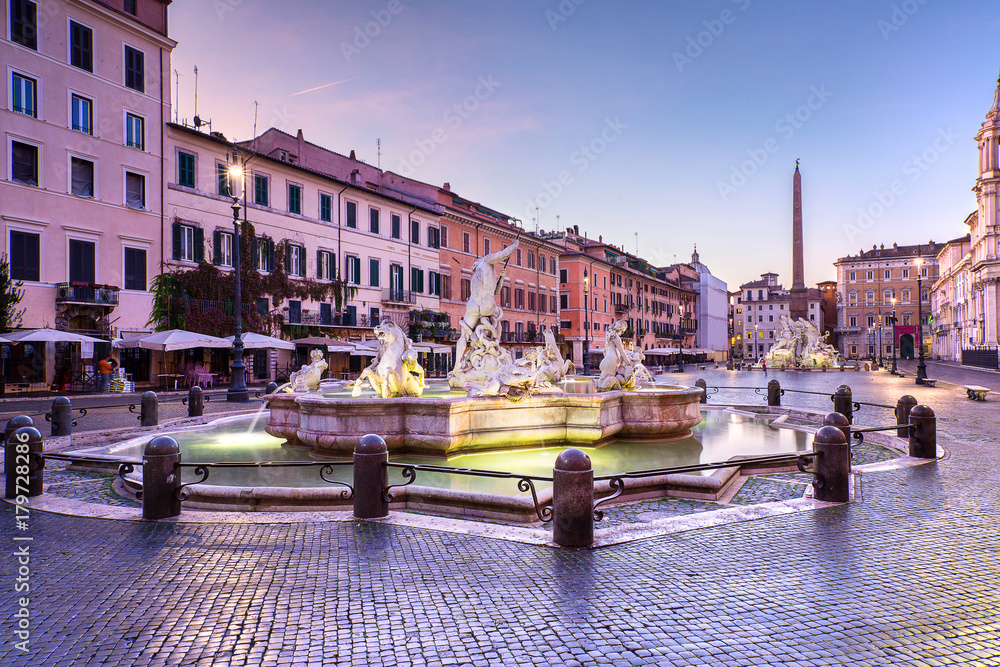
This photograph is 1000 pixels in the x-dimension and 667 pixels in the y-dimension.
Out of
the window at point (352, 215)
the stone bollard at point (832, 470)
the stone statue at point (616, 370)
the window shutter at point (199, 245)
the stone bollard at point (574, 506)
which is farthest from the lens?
the window at point (352, 215)

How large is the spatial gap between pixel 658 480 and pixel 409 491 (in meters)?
2.85

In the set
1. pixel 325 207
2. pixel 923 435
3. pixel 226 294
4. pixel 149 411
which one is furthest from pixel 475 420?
pixel 325 207

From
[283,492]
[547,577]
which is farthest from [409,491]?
[547,577]

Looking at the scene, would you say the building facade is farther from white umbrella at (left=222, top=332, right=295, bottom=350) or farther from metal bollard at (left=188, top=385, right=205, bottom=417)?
metal bollard at (left=188, top=385, right=205, bottom=417)

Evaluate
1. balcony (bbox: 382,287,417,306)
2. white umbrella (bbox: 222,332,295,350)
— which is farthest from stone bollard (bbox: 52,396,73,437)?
balcony (bbox: 382,287,417,306)

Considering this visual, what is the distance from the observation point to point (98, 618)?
3.78m

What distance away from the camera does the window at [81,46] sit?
81.1ft

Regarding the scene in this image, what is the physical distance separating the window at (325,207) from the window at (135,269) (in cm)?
1028

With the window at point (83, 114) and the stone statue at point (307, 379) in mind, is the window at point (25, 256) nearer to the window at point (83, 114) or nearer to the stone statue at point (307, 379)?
the window at point (83, 114)

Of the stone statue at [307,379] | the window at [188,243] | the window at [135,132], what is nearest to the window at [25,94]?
the window at [135,132]

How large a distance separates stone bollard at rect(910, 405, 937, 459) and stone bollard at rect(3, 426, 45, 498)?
37.8 feet

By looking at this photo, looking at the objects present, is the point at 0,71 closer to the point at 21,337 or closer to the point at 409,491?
the point at 21,337

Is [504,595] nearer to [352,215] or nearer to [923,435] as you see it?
[923,435]

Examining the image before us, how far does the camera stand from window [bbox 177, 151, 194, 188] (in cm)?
2777
